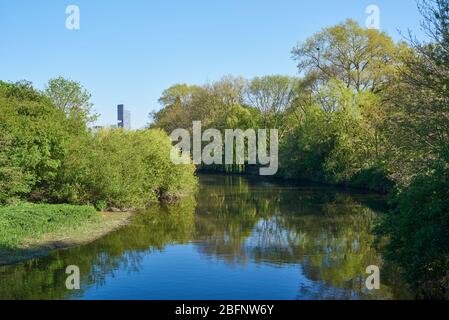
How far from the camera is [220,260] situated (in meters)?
20.0

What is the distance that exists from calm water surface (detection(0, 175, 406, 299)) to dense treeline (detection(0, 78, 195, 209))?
2.84 meters

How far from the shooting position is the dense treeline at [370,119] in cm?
1388

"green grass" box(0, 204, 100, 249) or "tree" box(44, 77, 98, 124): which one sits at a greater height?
"tree" box(44, 77, 98, 124)

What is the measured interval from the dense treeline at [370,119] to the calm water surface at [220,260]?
93.3 inches

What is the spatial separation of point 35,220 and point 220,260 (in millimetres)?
8783

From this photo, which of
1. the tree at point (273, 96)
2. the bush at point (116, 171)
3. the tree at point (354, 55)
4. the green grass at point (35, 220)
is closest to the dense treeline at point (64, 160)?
the bush at point (116, 171)

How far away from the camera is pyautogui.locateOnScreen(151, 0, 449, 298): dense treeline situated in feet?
45.5

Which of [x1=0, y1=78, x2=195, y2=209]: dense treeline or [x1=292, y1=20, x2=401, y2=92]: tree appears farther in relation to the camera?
[x1=292, y1=20, x2=401, y2=92]: tree

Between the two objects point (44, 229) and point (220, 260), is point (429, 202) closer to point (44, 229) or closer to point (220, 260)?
point (220, 260)

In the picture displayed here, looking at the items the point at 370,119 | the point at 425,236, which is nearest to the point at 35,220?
the point at 425,236

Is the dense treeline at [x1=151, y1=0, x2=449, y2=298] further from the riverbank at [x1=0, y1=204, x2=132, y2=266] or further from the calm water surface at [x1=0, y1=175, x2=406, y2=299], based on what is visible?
the riverbank at [x1=0, y1=204, x2=132, y2=266]

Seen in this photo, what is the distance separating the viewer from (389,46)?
53656mm

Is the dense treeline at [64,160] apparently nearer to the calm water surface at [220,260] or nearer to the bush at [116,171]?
the bush at [116,171]

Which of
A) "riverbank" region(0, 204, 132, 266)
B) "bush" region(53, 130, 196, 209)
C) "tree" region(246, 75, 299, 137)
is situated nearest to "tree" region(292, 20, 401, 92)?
"tree" region(246, 75, 299, 137)
